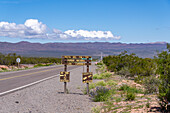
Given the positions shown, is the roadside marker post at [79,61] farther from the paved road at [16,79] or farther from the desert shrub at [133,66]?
the desert shrub at [133,66]

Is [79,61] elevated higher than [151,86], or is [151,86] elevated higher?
[79,61]

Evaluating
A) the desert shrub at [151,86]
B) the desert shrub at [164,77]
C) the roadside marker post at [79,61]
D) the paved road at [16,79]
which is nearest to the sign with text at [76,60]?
the roadside marker post at [79,61]

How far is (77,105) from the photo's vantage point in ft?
30.5

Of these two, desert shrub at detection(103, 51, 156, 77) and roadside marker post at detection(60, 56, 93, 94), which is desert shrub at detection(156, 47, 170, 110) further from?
desert shrub at detection(103, 51, 156, 77)

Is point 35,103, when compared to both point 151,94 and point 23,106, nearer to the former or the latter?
point 23,106

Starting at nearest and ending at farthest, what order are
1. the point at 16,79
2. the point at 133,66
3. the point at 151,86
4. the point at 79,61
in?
1. the point at 151,86
2. the point at 79,61
3. the point at 16,79
4. the point at 133,66

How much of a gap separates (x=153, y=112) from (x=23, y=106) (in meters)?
4.73

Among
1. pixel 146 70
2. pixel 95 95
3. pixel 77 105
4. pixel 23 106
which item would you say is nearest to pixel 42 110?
pixel 23 106

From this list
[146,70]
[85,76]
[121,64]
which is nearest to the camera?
[85,76]

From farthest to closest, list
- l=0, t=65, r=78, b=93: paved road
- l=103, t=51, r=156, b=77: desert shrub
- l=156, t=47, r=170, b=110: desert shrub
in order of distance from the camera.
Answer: l=103, t=51, r=156, b=77: desert shrub < l=0, t=65, r=78, b=93: paved road < l=156, t=47, r=170, b=110: desert shrub

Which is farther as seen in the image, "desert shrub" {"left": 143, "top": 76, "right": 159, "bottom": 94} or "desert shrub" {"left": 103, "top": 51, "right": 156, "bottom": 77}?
"desert shrub" {"left": 103, "top": 51, "right": 156, "bottom": 77}

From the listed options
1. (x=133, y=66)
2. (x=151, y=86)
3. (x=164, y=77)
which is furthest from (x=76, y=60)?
(x=133, y=66)

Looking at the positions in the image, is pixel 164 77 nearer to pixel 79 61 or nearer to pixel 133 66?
pixel 79 61

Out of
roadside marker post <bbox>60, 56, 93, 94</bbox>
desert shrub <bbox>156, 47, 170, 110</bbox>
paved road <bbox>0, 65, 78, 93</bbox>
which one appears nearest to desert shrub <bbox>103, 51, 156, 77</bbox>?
paved road <bbox>0, 65, 78, 93</bbox>
